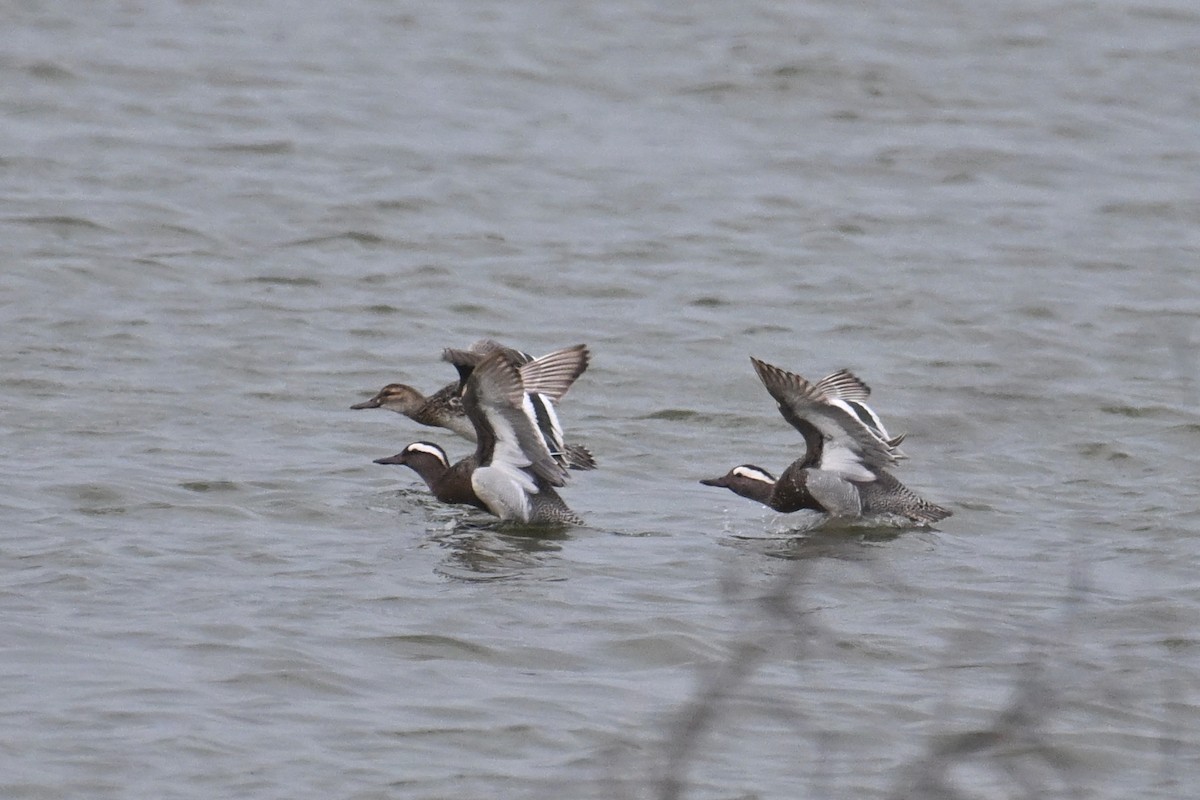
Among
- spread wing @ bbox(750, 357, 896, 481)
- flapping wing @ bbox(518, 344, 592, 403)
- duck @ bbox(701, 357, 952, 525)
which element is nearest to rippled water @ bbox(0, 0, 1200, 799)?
duck @ bbox(701, 357, 952, 525)

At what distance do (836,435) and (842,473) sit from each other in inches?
7.4

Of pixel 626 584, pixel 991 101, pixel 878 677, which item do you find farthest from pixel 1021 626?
pixel 991 101

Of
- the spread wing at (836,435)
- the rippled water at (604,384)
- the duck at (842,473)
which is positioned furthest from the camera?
the duck at (842,473)

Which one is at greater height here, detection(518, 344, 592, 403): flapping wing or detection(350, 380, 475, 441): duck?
detection(518, 344, 592, 403): flapping wing

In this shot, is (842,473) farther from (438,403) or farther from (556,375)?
(438,403)

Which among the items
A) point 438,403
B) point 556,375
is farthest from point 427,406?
point 556,375

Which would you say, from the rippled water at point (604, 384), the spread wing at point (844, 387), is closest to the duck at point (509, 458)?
the rippled water at point (604, 384)

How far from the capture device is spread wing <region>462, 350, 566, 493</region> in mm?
8969

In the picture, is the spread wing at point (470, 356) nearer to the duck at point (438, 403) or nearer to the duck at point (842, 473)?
the duck at point (438, 403)

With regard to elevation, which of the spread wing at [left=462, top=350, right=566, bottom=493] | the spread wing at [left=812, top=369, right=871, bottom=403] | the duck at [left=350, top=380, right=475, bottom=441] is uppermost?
the spread wing at [left=812, top=369, right=871, bottom=403]

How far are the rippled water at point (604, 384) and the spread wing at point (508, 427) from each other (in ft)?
1.13

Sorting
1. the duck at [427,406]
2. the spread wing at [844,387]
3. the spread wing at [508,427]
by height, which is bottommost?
the duck at [427,406]

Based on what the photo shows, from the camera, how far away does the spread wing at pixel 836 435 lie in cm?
916

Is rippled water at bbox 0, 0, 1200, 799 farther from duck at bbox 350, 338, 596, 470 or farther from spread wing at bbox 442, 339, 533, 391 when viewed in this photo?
spread wing at bbox 442, 339, 533, 391
